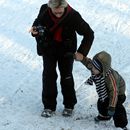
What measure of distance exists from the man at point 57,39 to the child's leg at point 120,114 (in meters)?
0.81

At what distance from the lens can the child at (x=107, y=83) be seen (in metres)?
6.64

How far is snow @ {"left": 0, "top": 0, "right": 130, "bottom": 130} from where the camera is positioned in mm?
7254

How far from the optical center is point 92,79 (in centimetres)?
686

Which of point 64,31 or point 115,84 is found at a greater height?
point 64,31

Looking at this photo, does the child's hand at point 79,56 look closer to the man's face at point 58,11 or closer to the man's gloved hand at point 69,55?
the man's gloved hand at point 69,55

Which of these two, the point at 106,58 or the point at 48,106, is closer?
the point at 106,58

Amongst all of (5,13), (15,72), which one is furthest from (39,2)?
(15,72)

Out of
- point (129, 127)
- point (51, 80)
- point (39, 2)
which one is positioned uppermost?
point (39, 2)

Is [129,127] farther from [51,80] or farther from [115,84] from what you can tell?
[51,80]

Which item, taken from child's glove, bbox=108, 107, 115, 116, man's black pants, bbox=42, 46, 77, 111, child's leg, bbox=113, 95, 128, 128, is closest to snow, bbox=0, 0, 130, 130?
child's leg, bbox=113, 95, 128, 128

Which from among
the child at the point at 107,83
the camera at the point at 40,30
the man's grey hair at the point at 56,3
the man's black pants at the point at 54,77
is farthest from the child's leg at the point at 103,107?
the man's grey hair at the point at 56,3

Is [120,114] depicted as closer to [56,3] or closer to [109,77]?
[109,77]

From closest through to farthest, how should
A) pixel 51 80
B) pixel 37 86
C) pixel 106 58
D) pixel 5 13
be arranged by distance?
pixel 106 58
pixel 51 80
pixel 37 86
pixel 5 13

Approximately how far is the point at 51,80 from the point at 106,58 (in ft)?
3.19
